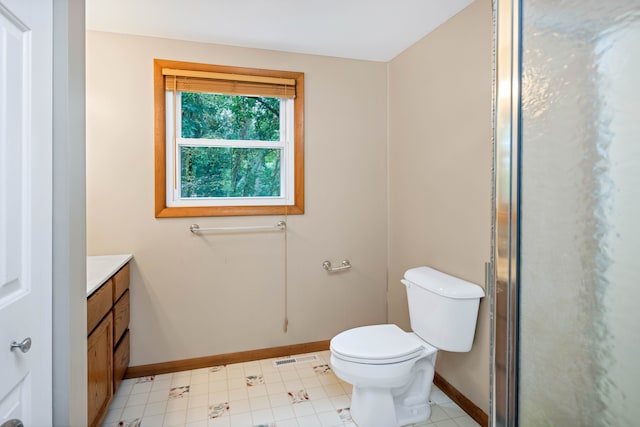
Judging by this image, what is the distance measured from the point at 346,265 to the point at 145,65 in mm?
1948

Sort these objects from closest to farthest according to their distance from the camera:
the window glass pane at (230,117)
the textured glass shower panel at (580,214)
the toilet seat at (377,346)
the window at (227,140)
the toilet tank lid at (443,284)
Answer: the textured glass shower panel at (580,214)
the toilet seat at (377,346)
the toilet tank lid at (443,284)
the window at (227,140)
the window glass pane at (230,117)

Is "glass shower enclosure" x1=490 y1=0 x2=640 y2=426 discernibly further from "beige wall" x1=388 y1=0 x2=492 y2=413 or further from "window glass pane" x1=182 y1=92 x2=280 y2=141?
"window glass pane" x1=182 y1=92 x2=280 y2=141

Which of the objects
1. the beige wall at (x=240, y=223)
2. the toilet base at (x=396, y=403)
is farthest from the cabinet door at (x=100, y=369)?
the toilet base at (x=396, y=403)

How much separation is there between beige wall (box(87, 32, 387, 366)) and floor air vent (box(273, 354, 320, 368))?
0.45 feet

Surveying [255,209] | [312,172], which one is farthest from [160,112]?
[312,172]

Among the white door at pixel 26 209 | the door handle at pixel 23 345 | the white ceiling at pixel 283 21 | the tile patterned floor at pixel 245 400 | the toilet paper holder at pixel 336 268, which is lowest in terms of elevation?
the tile patterned floor at pixel 245 400

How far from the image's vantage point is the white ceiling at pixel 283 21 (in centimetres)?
190

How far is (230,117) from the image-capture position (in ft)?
8.27

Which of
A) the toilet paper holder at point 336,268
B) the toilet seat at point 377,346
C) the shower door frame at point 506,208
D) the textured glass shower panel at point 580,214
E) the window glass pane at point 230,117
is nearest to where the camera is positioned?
the textured glass shower panel at point 580,214

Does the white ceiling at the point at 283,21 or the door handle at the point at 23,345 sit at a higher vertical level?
the white ceiling at the point at 283,21

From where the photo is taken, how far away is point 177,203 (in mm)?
2416

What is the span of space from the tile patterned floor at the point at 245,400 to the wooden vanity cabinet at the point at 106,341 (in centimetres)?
20

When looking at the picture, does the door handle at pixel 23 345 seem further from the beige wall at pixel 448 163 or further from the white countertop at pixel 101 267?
the beige wall at pixel 448 163

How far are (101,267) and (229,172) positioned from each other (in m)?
1.01
